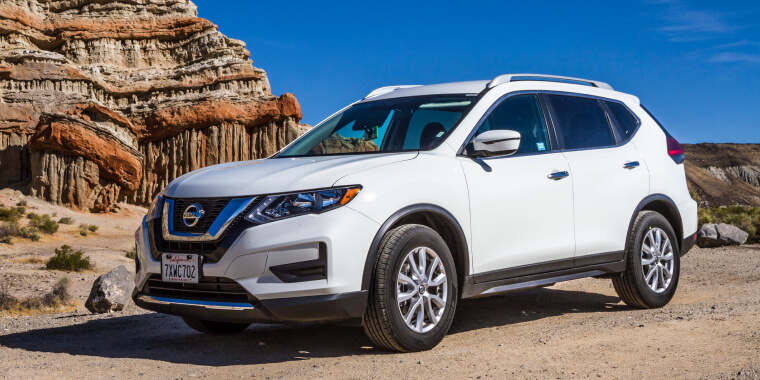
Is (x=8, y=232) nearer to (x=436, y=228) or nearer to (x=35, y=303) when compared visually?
(x=35, y=303)

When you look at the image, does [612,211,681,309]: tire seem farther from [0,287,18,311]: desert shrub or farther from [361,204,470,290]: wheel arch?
[0,287,18,311]: desert shrub

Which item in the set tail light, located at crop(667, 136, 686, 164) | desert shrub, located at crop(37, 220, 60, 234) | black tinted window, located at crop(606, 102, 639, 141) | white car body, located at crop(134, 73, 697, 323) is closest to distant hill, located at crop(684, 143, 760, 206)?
desert shrub, located at crop(37, 220, 60, 234)

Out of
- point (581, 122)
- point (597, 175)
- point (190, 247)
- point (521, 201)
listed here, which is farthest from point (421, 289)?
point (581, 122)

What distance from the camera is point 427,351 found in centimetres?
527

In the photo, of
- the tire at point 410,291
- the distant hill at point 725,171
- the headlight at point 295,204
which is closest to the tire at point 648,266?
the tire at point 410,291

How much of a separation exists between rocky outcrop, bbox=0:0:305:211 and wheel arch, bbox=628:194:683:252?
3609 cm

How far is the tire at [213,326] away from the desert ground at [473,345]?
0.24 ft

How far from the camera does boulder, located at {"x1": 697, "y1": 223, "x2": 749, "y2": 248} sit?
49.3 feet

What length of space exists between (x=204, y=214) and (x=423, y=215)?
58.3 inches

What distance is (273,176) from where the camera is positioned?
4.98m

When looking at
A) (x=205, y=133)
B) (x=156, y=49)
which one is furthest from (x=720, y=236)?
(x=156, y=49)

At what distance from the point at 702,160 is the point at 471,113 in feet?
478

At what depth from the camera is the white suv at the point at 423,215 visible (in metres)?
4.78

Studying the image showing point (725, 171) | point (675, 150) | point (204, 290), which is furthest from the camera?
point (725, 171)
